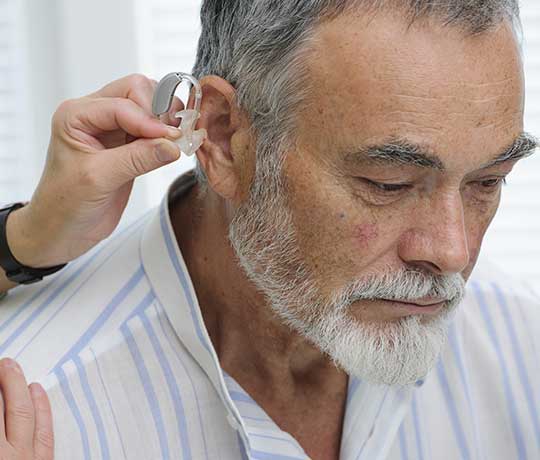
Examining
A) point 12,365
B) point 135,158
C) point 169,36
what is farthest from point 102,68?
point 12,365

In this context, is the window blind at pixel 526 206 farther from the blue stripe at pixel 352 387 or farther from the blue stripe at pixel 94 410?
the blue stripe at pixel 94 410

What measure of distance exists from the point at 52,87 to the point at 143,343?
1.11m

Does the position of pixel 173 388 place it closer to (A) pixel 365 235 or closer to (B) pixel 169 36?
(A) pixel 365 235

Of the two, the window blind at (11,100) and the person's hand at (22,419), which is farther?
the window blind at (11,100)

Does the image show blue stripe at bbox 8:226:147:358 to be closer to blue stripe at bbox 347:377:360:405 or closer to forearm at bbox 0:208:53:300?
forearm at bbox 0:208:53:300

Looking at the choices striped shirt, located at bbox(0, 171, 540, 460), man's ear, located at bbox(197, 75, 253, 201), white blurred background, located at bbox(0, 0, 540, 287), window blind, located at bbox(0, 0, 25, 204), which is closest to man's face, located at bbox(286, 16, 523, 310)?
man's ear, located at bbox(197, 75, 253, 201)

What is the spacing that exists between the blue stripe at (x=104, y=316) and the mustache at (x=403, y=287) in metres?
0.30

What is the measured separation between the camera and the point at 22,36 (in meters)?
2.26

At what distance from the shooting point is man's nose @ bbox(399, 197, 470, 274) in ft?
3.71

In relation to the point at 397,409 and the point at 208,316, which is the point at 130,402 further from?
the point at 397,409

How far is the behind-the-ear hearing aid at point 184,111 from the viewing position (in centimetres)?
120

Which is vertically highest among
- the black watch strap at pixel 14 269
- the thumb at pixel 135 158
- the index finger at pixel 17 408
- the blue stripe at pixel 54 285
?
the thumb at pixel 135 158

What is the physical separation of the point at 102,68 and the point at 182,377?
108 centimetres

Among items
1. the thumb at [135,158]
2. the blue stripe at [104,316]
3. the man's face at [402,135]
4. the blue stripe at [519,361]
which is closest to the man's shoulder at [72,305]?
the blue stripe at [104,316]
